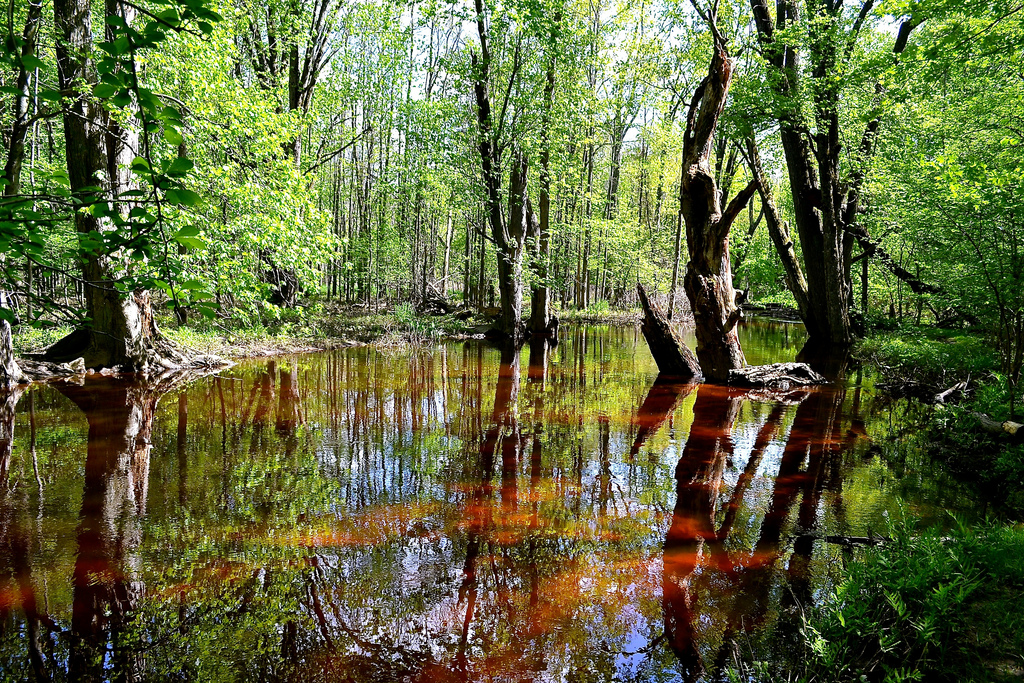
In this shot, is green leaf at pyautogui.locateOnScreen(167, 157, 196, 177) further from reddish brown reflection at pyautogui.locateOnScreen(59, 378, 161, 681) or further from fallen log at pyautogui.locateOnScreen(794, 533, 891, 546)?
fallen log at pyautogui.locateOnScreen(794, 533, 891, 546)

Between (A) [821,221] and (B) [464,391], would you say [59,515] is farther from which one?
(A) [821,221]

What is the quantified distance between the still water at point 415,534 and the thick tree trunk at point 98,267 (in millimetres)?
1952

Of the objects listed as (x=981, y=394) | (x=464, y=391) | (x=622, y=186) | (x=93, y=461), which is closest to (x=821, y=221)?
(x=981, y=394)

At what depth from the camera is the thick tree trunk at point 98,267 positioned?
9.43m

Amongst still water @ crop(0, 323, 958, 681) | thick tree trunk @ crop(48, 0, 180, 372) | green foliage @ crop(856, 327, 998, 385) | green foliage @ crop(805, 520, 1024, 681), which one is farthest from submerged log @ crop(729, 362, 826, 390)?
thick tree trunk @ crop(48, 0, 180, 372)

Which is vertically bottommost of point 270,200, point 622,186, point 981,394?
point 981,394

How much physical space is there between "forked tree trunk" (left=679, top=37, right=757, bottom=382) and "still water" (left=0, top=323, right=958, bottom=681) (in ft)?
10.2

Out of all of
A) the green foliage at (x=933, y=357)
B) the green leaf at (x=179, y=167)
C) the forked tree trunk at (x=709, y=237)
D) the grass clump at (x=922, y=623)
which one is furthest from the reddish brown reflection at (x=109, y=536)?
the green foliage at (x=933, y=357)

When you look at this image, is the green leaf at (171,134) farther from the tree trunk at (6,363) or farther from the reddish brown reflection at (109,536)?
the tree trunk at (6,363)

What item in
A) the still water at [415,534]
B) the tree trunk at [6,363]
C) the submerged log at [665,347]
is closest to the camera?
the still water at [415,534]

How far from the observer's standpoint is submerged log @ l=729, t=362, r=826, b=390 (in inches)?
457

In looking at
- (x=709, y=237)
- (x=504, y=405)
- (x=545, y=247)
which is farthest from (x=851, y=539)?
(x=545, y=247)

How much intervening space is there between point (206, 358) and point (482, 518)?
33.2 ft

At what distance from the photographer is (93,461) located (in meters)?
6.27
